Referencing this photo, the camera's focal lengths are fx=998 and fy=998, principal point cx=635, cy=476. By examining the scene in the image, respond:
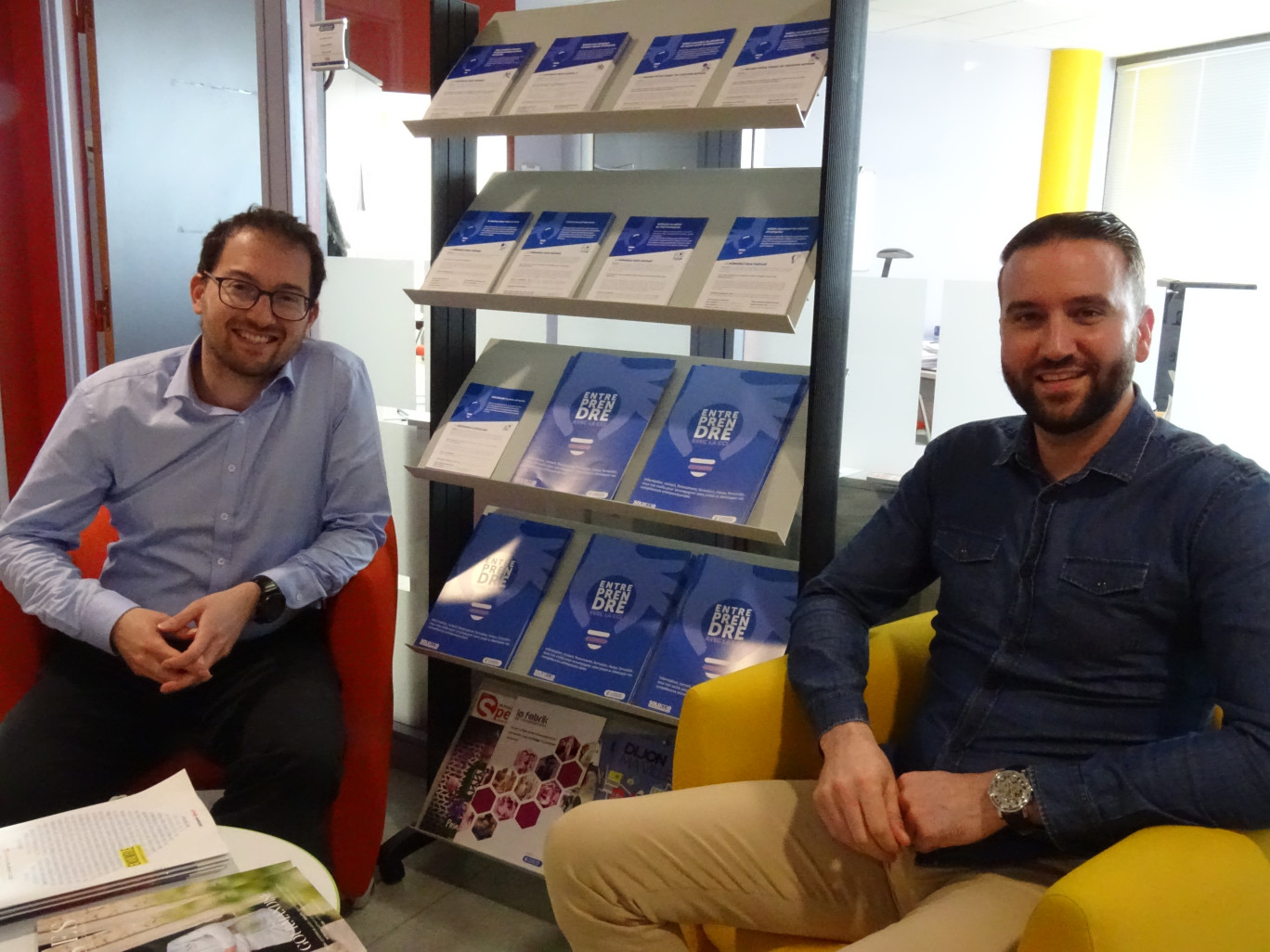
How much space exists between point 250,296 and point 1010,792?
166cm

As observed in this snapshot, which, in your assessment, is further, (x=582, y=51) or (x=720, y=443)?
(x=582, y=51)

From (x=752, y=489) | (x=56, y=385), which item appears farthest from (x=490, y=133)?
(x=56, y=385)

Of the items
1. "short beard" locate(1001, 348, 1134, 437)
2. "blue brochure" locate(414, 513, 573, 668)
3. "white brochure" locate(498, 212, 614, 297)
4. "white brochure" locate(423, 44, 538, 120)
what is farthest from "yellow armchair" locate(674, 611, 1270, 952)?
"white brochure" locate(423, 44, 538, 120)

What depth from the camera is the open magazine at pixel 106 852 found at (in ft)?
3.81

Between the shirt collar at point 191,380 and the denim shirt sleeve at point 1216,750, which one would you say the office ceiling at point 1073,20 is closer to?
the shirt collar at point 191,380

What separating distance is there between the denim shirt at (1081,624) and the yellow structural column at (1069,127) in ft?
21.5

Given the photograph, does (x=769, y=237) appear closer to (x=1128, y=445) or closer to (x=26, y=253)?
(x=1128, y=445)

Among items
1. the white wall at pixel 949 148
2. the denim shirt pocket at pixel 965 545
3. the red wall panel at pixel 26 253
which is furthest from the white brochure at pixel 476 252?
the white wall at pixel 949 148

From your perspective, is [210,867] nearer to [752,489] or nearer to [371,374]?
[752,489]

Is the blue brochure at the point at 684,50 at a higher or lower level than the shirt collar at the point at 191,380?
higher

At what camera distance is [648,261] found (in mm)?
2006

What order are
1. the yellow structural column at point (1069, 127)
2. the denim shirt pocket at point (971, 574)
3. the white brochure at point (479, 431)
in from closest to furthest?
the denim shirt pocket at point (971, 574), the white brochure at point (479, 431), the yellow structural column at point (1069, 127)

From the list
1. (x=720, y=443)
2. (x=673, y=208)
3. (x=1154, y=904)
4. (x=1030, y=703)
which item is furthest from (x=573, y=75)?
(x=1154, y=904)

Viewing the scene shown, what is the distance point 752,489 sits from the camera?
188 cm
